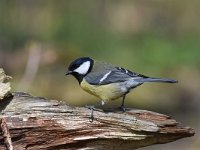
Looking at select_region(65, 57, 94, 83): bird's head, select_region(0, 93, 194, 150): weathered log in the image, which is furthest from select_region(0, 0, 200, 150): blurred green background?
select_region(0, 93, 194, 150): weathered log

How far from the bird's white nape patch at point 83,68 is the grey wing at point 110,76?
0.14ft

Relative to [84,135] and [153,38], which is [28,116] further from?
[153,38]

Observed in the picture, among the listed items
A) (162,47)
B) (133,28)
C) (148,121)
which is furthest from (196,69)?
(148,121)

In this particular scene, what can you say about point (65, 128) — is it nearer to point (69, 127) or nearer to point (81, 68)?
point (69, 127)

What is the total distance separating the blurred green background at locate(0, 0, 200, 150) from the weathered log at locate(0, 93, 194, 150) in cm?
254

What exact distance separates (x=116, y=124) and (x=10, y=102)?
1.74 ft

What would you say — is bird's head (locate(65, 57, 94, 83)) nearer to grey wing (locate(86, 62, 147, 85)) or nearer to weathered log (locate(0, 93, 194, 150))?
grey wing (locate(86, 62, 147, 85))

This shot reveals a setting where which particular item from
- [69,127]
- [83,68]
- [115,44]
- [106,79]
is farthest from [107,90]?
[115,44]

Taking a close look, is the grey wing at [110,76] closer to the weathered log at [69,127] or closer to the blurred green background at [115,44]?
the weathered log at [69,127]

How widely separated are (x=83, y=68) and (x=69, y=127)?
88cm

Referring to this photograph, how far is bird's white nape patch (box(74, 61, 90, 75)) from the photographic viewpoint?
3867mm

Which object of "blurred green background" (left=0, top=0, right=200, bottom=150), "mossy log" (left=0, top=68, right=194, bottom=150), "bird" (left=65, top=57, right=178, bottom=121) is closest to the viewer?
"mossy log" (left=0, top=68, right=194, bottom=150)

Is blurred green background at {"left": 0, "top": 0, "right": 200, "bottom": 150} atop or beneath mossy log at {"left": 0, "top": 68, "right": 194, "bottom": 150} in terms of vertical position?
atop

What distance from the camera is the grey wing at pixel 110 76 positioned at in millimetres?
3857
